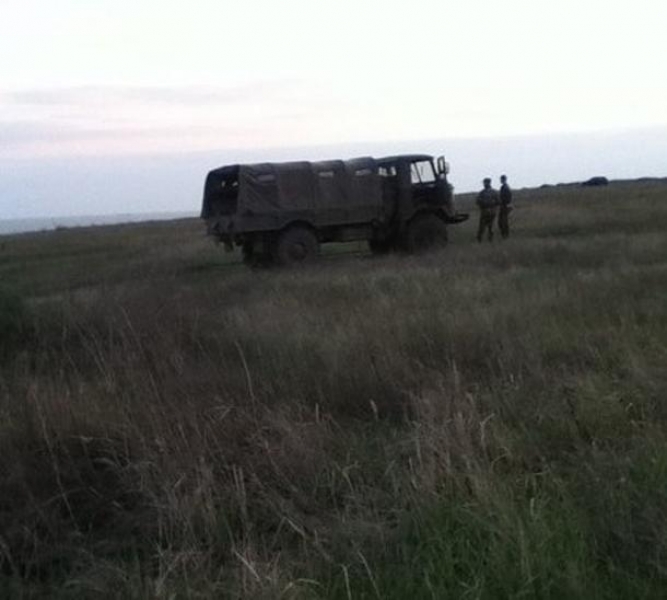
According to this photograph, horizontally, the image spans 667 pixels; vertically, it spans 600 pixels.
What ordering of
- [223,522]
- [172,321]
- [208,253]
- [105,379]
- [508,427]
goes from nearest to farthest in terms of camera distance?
1. [223,522]
2. [508,427]
3. [105,379]
4. [172,321]
5. [208,253]

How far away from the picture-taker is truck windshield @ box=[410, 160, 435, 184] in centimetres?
2439

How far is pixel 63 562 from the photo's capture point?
189 inches

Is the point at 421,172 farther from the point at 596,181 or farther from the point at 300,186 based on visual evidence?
the point at 596,181

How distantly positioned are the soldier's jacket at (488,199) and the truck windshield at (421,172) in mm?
1789

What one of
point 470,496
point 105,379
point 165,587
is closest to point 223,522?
point 165,587

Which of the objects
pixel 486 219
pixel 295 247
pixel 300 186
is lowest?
pixel 295 247

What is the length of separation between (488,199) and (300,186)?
5.16m

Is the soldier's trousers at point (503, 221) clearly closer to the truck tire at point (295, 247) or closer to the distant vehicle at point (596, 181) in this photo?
the truck tire at point (295, 247)

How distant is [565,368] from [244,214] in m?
16.2

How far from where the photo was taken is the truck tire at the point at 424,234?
24.2 metres

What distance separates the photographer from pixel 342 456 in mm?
5738

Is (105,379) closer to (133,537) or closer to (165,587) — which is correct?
(133,537)

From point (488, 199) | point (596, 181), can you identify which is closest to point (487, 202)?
point (488, 199)

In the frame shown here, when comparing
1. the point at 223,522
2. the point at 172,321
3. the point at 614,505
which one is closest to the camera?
the point at 614,505
